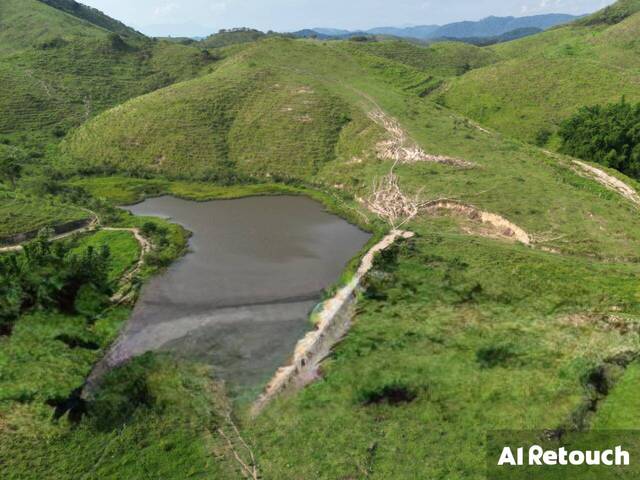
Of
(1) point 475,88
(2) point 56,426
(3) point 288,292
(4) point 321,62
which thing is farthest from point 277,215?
(1) point 475,88

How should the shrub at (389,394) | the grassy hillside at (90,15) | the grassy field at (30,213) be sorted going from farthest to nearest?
the grassy hillside at (90,15) → the grassy field at (30,213) → the shrub at (389,394)

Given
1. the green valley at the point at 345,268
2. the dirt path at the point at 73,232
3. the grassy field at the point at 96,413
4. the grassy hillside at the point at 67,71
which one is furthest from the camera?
the grassy hillside at the point at 67,71

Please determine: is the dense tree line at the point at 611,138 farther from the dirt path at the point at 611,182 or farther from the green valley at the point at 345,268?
the dirt path at the point at 611,182

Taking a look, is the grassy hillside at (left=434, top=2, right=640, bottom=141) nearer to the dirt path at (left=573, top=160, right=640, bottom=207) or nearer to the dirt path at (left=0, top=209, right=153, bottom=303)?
the dirt path at (left=573, top=160, right=640, bottom=207)

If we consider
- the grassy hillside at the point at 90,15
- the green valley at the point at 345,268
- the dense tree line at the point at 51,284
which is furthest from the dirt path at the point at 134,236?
the grassy hillside at the point at 90,15

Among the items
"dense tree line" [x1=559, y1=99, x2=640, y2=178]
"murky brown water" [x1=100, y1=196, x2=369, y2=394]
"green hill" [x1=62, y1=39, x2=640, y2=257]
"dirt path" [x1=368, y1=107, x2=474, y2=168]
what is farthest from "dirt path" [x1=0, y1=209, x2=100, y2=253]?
"dense tree line" [x1=559, y1=99, x2=640, y2=178]

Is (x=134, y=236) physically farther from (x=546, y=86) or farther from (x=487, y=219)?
(x=546, y=86)

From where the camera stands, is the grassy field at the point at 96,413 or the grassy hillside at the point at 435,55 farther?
the grassy hillside at the point at 435,55
